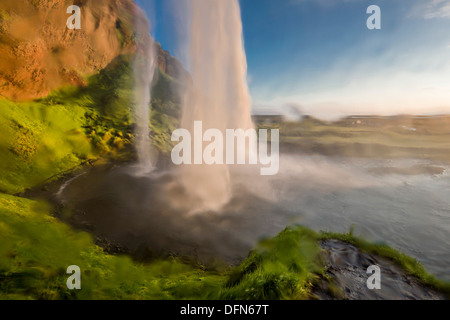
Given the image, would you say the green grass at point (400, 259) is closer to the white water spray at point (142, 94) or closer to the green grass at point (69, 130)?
the white water spray at point (142, 94)

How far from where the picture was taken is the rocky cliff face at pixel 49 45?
59.7 ft

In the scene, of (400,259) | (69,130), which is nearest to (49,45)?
(69,130)

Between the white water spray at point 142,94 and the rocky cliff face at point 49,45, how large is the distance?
7.78 metres

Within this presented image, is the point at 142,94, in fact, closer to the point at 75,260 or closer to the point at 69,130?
the point at 69,130

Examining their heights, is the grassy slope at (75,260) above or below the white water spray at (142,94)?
below

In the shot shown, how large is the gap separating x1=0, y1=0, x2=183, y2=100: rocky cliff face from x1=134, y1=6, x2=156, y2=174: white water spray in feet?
25.5

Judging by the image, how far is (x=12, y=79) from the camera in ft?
61.0

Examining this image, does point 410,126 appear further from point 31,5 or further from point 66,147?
point 31,5

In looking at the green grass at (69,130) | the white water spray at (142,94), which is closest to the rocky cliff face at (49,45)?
the green grass at (69,130)

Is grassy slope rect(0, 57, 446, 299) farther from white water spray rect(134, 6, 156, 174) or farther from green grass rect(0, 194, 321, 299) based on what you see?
white water spray rect(134, 6, 156, 174)

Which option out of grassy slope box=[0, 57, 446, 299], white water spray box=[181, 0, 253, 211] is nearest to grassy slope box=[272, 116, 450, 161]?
white water spray box=[181, 0, 253, 211]

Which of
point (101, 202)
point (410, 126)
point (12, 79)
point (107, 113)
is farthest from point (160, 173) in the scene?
point (410, 126)

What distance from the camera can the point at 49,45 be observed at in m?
24.2

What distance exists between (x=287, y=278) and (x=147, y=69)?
206ft
